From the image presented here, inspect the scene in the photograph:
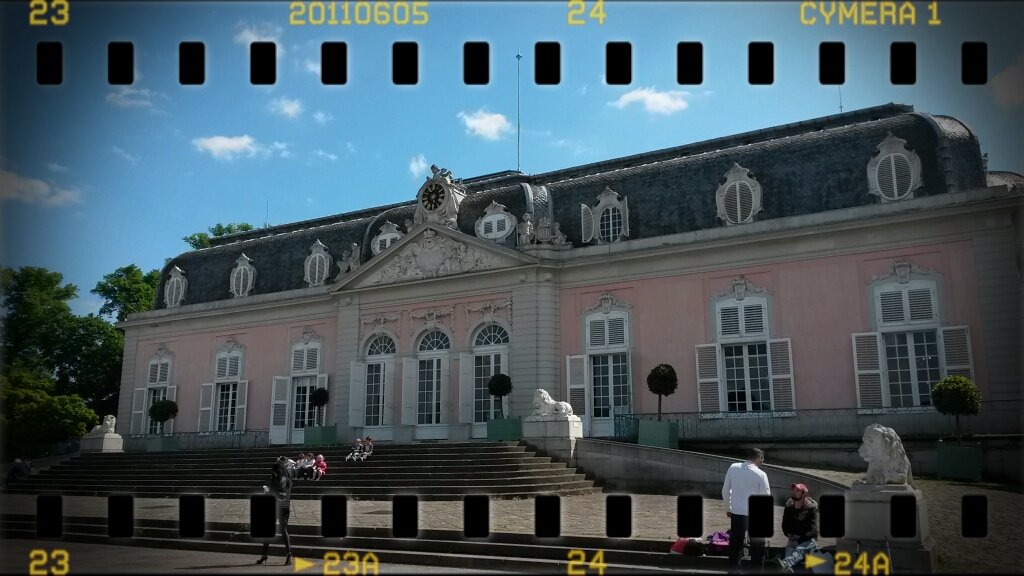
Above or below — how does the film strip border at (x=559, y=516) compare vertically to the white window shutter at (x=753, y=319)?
below

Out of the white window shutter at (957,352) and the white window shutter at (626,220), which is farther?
the white window shutter at (626,220)

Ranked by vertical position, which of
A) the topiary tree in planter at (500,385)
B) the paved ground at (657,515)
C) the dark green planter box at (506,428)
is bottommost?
the paved ground at (657,515)

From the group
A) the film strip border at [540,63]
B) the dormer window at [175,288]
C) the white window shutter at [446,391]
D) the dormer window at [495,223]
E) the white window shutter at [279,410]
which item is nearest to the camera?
the film strip border at [540,63]

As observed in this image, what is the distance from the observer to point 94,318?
4116 cm

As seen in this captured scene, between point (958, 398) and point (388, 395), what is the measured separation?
15.4 m

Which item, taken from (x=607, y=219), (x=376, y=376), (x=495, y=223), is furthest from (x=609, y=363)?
(x=376, y=376)

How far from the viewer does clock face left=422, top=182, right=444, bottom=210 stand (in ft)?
84.9

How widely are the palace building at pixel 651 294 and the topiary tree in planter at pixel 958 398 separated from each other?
57.5 inches

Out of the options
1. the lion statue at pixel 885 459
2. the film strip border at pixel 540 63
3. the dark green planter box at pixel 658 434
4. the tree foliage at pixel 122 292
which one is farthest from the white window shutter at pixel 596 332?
the tree foliage at pixel 122 292

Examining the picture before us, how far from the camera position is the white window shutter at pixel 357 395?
84.4ft

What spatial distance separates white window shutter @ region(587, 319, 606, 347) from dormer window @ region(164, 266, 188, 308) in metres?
18.1

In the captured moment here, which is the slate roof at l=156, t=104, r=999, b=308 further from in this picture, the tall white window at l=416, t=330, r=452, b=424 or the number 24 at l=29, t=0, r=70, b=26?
the number 24 at l=29, t=0, r=70, b=26

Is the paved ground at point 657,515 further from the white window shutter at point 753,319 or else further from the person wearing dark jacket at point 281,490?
the white window shutter at point 753,319

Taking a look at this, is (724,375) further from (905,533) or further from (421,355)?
(905,533)
